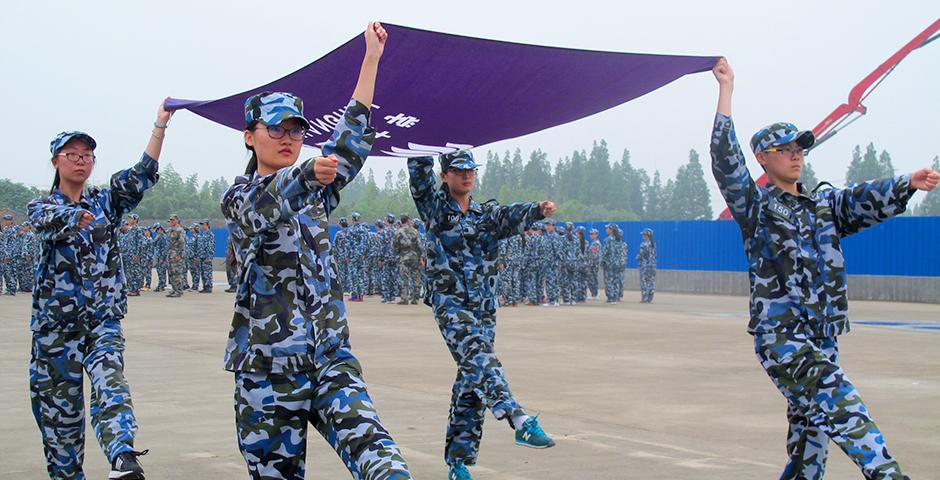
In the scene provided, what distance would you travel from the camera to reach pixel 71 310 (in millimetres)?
6039

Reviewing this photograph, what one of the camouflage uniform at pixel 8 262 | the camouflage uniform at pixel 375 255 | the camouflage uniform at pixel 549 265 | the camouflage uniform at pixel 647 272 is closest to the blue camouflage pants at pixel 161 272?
the camouflage uniform at pixel 8 262

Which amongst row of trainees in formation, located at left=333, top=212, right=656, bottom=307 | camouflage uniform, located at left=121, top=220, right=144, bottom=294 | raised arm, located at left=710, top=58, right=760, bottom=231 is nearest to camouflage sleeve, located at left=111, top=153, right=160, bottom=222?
raised arm, located at left=710, top=58, right=760, bottom=231

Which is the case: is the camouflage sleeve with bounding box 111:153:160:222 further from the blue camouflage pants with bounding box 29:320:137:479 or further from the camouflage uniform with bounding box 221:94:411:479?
the camouflage uniform with bounding box 221:94:411:479

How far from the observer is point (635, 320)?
67.8 feet

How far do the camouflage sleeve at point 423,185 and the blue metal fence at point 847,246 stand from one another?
2312 centimetres

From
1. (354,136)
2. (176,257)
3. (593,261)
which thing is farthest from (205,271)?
(354,136)

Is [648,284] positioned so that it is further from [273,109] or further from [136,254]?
→ [273,109]

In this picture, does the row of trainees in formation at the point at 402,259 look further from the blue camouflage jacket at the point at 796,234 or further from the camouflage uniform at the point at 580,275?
the blue camouflage jacket at the point at 796,234

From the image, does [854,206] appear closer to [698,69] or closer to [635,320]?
[698,69]

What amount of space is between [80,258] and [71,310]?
0.94 feet

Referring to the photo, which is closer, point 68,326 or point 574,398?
point 68,326

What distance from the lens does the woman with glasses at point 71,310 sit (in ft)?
19.7

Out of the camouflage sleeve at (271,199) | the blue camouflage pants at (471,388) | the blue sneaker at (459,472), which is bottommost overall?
the blue sneaker at (459,472)

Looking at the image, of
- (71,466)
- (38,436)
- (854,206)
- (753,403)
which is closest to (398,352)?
(753,403)
